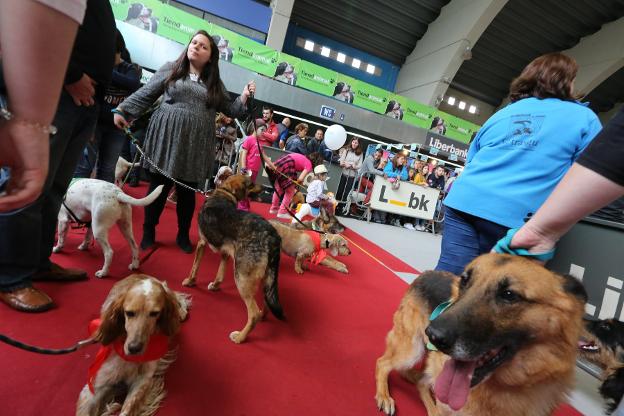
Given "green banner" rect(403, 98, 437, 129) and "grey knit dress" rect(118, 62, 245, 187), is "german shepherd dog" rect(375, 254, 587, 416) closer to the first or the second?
"grey knit dress" rect(118, 62, 245, 187)

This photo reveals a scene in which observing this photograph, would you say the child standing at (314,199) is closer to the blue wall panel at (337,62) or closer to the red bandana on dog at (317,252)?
the red bandana on dog at (317,252)

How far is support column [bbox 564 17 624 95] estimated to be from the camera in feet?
42.1

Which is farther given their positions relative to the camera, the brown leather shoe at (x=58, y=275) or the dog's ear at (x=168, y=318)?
the brown leather shoe at (x=58, y=275)

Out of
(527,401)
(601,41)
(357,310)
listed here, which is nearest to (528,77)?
(527,401)

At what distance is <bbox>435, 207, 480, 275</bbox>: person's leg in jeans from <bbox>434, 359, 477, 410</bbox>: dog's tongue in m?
0.84

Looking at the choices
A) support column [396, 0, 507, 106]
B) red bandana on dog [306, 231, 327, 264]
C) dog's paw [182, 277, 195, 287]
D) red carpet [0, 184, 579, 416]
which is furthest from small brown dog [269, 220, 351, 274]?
support column [396, 0, 507, 106]

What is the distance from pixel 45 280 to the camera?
2.05m

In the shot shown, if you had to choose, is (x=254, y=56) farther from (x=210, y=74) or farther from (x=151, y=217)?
(x=151, y=217)

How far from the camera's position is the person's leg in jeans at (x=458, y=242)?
1742 mm

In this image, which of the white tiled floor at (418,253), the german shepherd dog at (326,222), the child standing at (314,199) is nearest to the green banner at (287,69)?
the white tiled floor at (418,253)

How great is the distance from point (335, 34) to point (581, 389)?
17777mm

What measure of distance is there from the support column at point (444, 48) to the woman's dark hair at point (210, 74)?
44.9 feet

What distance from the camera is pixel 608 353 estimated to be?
191 centimetres

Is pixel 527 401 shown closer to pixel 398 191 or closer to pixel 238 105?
pixel 238 105
